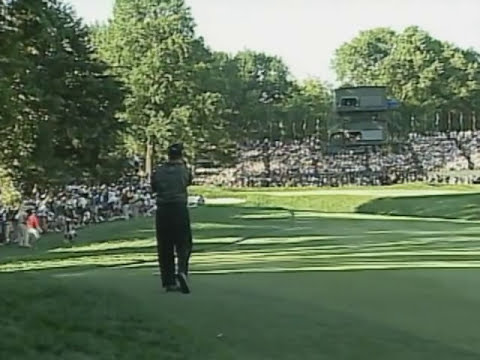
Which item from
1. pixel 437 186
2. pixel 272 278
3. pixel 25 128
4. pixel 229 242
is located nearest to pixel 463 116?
pixel 437 186

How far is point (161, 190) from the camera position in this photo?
1030 centimetres

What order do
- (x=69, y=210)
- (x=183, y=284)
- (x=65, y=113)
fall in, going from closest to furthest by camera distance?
(x=183, y=284) < (x=69, y=210) < (x=65, y=113)

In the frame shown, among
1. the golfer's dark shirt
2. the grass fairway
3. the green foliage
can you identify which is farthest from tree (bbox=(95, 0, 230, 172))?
the golfer's dark shirt

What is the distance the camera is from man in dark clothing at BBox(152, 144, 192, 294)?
10.2m

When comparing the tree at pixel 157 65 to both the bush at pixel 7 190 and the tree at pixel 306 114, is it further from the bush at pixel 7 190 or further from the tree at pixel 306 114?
the bush at pixel 7 190

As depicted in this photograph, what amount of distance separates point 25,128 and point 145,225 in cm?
720

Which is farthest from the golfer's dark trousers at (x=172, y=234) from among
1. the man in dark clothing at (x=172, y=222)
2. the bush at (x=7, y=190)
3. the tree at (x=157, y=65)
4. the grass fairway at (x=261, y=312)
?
the tree at (x=157, y=65)

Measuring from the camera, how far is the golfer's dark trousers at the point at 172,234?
10258mm

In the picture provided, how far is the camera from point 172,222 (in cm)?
1029

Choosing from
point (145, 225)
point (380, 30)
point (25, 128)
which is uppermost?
point (380, 30)

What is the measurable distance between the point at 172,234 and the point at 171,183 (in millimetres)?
519

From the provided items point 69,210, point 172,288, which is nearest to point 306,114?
point 69,210

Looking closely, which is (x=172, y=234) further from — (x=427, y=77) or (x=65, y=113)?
(x=427, y=77)

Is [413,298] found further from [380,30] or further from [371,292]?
[380,30]
